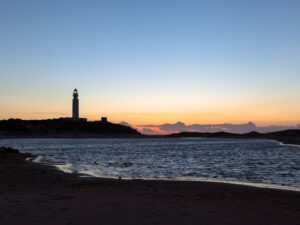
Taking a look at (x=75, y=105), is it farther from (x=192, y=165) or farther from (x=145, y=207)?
(x=145, y=207)

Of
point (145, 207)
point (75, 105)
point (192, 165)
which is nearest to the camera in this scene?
point (145, 207)

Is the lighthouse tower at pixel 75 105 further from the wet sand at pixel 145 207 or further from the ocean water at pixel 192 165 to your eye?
the wet sand at pixel 145 207

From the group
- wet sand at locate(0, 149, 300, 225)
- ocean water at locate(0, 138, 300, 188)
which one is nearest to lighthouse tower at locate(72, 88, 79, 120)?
ocean water at locate(0, 138, 300, 188)

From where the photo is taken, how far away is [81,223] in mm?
11969

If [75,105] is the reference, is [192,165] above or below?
below

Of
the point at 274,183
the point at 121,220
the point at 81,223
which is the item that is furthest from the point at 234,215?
the point at 274,183

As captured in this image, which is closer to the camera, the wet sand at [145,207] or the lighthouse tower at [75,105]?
the wet sand at [145,207]

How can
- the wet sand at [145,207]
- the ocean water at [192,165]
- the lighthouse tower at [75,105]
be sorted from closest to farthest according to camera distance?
the wet sand at [145,207] → the ocean water at [192,165] → the lighthouse tower at [75,105]

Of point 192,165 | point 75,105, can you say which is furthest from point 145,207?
point 75,105

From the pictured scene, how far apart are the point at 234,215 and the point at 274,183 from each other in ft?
39.9

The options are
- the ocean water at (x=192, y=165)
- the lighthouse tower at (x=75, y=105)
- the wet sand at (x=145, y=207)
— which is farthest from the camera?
the lighthouse tower at (x=75, y=105)

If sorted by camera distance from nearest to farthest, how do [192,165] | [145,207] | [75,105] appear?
1. [145,207]
2. [192,165]
3. [75,105]

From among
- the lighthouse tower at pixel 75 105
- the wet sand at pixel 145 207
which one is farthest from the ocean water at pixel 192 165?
the lighthouse tower at pixel 75 105

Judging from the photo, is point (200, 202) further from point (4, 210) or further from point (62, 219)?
point (4, 210)
